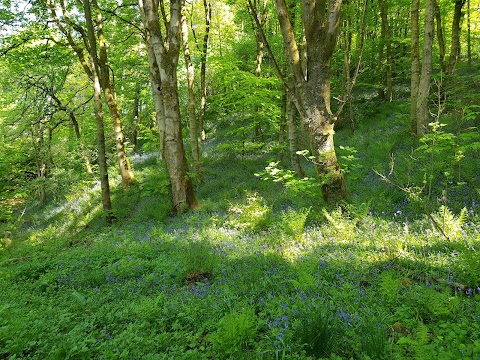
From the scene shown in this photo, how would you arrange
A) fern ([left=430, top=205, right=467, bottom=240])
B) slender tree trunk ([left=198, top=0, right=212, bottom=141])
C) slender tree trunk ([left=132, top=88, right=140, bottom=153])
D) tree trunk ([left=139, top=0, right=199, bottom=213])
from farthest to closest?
slender tree trunk ([left=132, top=88, right=140, bottom=153]), slender tree trunk ([left=198, top=0, right=212, bottom=141]), tree trunk ([left=139, top=0, right=199, bottom=213]), fern ([left=430, top=205, right=467, bottom=240])

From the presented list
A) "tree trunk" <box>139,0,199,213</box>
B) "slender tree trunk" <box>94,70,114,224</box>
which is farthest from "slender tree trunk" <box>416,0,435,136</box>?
"slender tree trunk" <box>94,70,114,224</box>

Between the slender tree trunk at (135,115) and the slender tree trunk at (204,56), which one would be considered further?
the slender tree trunk at (135,115)

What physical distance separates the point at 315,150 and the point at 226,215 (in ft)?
10.8

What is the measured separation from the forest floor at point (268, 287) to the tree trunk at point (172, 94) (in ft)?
2.71

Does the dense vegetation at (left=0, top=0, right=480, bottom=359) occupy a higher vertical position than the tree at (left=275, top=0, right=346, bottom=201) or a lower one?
lower

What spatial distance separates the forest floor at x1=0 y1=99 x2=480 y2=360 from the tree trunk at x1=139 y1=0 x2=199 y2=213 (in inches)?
32.5

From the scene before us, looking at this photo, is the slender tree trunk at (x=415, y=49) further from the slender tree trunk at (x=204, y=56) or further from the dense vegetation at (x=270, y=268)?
the slender tree trunk at (x=204, y=56)

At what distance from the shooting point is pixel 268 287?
417 cm

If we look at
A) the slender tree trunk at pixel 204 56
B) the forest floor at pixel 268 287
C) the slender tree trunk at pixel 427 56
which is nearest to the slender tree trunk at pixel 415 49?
the slender tree trunk at pixel 427 56

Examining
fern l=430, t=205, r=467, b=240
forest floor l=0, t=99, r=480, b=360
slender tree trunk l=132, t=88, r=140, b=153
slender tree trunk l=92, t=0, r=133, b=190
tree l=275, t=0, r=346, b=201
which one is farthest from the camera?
slender tree trunk l=132, t=88, r=140, b=153

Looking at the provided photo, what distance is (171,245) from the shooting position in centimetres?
672

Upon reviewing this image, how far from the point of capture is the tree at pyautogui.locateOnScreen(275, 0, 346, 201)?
239 inches

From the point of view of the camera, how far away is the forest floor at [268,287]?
289cm

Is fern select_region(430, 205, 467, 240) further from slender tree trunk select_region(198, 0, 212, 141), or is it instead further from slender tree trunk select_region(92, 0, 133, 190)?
slender tree trunk select_region(198, 0, 212, 141)
